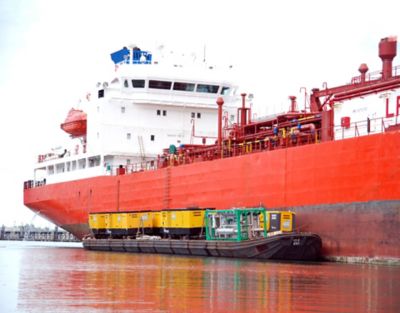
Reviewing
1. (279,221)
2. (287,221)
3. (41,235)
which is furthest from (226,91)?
(41,235)

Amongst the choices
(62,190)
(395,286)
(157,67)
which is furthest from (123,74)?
(395,286)

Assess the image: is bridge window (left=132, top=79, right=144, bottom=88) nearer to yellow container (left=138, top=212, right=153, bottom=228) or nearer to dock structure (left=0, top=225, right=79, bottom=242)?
yellow container (left=138, top=212, right=153, bottom=228)

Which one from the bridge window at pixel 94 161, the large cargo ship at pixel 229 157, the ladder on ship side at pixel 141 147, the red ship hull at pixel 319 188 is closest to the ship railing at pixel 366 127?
the large cargo ship at pixel 229 157

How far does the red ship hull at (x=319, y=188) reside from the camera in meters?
26.2

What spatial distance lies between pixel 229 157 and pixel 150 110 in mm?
10584

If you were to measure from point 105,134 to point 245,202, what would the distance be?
13438 mm

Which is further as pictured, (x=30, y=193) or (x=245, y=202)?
(x=30, y=193)

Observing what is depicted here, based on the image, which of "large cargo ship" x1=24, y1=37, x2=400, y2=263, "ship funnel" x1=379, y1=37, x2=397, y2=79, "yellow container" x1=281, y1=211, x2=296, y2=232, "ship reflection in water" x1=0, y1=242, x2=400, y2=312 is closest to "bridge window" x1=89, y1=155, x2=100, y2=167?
"large cargo ship" x1=24, y1=37, x2=400, y2=263

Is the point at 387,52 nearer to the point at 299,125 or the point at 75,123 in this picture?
the point at 299,125

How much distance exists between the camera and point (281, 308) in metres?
14.5

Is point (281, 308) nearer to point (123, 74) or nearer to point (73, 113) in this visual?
point (123, 74)

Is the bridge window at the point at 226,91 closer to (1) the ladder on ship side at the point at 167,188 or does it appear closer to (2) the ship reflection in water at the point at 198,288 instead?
(1) the ladder on ship side at the point at 167,188

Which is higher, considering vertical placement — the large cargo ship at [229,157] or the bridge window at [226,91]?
the bridge window at [226,91]

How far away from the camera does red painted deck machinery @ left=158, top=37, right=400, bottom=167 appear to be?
30.0 metres
